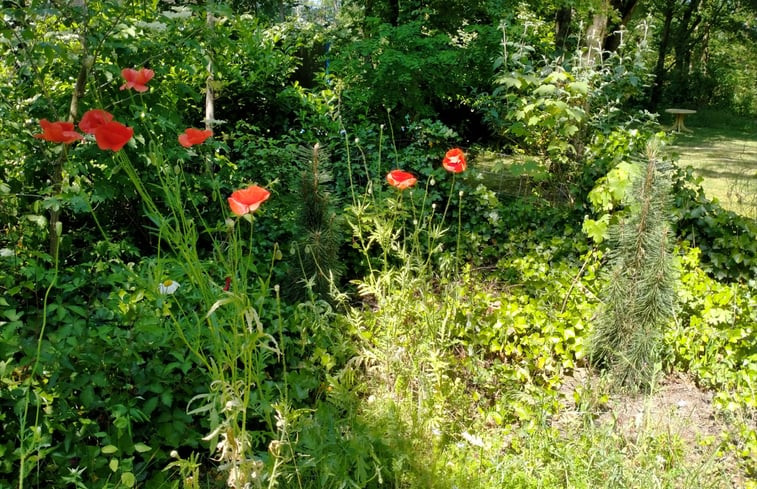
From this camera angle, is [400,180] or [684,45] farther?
[684,45]

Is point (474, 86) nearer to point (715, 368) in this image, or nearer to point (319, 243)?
point (319, 243)

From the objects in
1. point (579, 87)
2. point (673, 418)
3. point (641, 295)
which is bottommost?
point (673, 418)

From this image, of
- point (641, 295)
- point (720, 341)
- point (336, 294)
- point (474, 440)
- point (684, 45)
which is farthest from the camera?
point (684, 45)

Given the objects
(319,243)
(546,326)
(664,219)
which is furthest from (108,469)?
(664,219)

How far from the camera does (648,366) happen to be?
7.91 ft

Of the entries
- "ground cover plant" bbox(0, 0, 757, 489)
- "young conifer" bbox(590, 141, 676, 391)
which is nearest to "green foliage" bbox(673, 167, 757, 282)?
"ground cover plant" bbox(0, 0, 757, 489)

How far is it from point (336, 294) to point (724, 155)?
29.3 ft

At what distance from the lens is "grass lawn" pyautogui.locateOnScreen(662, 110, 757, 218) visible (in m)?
5.38

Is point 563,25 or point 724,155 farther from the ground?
point 563,25

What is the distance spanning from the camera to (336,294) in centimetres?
268

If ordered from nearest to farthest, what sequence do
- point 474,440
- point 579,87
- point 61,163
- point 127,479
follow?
point 127,479, point 474,440, point 61,163, point 579,87

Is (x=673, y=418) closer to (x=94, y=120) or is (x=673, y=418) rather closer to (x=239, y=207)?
(x=239, y=207)

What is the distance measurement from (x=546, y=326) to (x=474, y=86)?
2834 millimetres

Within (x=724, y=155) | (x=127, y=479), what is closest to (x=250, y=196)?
(x=127, y=479)
